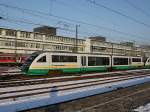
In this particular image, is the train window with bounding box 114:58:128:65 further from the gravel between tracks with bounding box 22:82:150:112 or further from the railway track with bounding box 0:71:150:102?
the gravel between tracks with bounding box 22:82:150:112

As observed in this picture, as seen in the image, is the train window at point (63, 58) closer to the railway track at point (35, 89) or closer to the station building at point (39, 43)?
the railway track at point (35, 89)

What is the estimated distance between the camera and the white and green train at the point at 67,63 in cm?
2378

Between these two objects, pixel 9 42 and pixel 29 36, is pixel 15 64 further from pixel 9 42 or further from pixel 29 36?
pixel 29 36

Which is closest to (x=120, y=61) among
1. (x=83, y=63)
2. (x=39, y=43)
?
(x=83, y=63)

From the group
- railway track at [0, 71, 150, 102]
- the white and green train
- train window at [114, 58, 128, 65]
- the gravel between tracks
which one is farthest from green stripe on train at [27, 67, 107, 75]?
the gravel between tracks

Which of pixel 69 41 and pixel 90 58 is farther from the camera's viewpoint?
Answer: pixel 69 41

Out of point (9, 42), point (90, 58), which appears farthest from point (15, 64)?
point (90, 58)

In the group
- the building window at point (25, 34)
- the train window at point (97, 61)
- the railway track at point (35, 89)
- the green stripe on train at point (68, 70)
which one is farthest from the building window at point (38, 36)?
the railway track at point (35, 89)

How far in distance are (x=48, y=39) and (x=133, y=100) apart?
83868mm

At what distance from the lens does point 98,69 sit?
3244cm

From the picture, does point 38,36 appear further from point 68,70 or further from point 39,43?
point 68,70

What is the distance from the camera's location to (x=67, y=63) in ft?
87.4

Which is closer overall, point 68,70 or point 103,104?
point 103,104

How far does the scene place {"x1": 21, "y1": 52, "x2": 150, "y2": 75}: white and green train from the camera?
23781 mm
